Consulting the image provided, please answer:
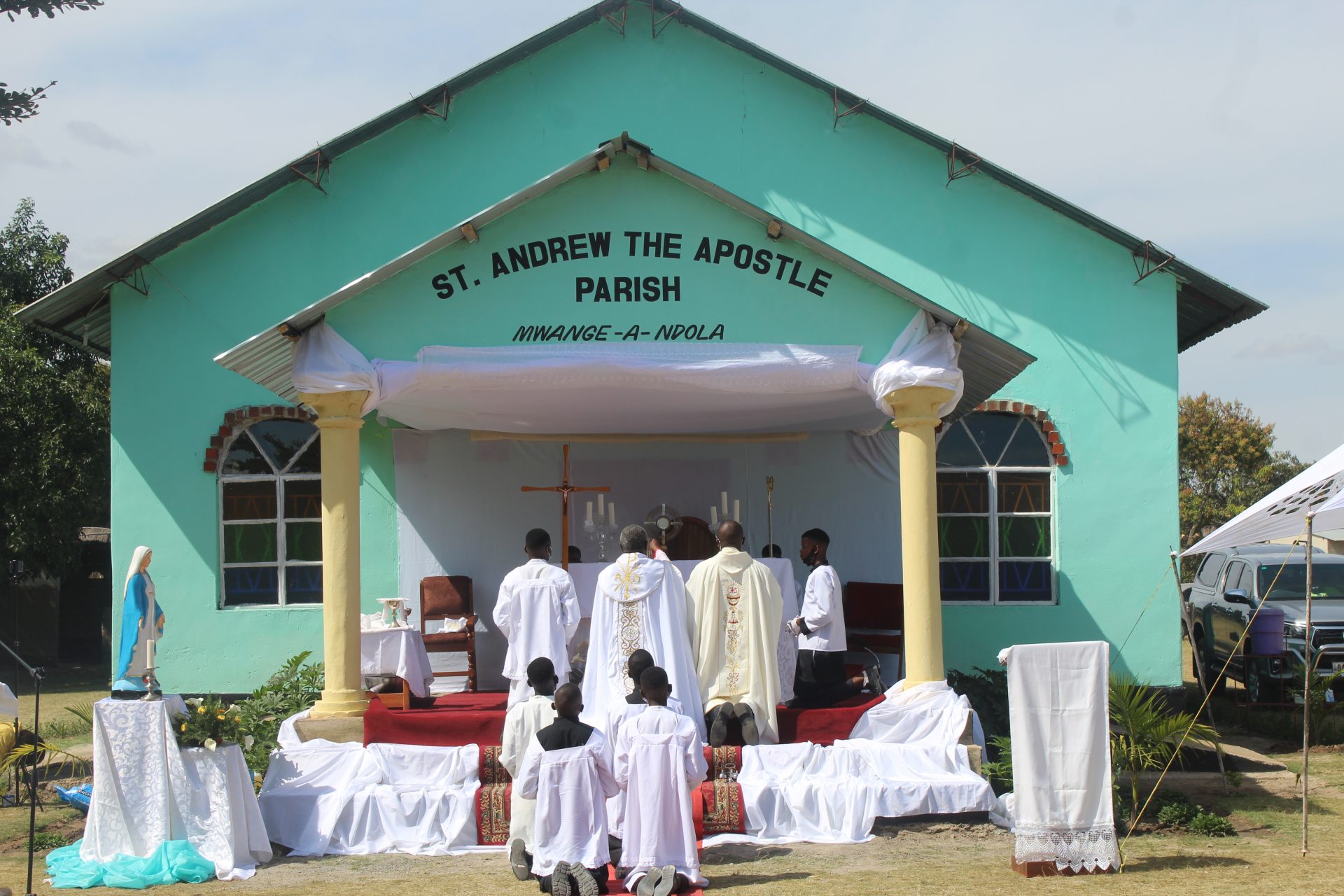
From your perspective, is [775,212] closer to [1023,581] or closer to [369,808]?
[1023,581]

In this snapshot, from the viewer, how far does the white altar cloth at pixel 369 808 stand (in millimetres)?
7949

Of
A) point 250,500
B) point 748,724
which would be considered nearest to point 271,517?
point 250,500

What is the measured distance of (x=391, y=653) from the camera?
10.6m

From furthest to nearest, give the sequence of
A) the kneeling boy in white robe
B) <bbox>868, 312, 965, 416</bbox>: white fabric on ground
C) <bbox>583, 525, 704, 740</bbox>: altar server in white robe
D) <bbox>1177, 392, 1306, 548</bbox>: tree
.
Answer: <bbox>1177, 392, 1306, 548</bbox>: tree → <bbox>868, 312, 965, 416</bbox>: white fabric on ground → <bbox>583, 525, 704, 740</bbox>: altar server in white robe → the kneeling boy in white robe

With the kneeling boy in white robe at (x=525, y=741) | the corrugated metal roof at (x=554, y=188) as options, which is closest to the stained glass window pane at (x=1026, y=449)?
the corrugated metal roof at (x=554, y=188)

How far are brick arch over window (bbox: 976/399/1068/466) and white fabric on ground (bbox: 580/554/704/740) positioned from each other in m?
4.68

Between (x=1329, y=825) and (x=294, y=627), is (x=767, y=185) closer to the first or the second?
(x=294, y=627)

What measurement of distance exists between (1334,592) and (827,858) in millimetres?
9428

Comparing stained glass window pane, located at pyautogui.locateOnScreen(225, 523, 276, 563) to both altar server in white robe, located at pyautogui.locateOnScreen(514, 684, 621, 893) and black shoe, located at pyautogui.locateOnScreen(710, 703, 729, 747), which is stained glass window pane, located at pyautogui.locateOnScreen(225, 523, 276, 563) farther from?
altar server in white robe, located at pyautogui.locateOnScreen(514, 684, 621, 893)

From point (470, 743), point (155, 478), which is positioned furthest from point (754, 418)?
point (155, 478)

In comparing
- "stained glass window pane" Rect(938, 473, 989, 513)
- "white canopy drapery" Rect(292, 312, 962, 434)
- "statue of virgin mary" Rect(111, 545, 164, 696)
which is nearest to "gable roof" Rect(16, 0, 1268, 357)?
"stained glass window pane" Rect(938, 473, 989, 513)

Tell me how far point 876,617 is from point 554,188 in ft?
15.8

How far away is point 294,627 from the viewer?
39.8ft

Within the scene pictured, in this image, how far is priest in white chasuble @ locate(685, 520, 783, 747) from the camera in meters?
8.95
